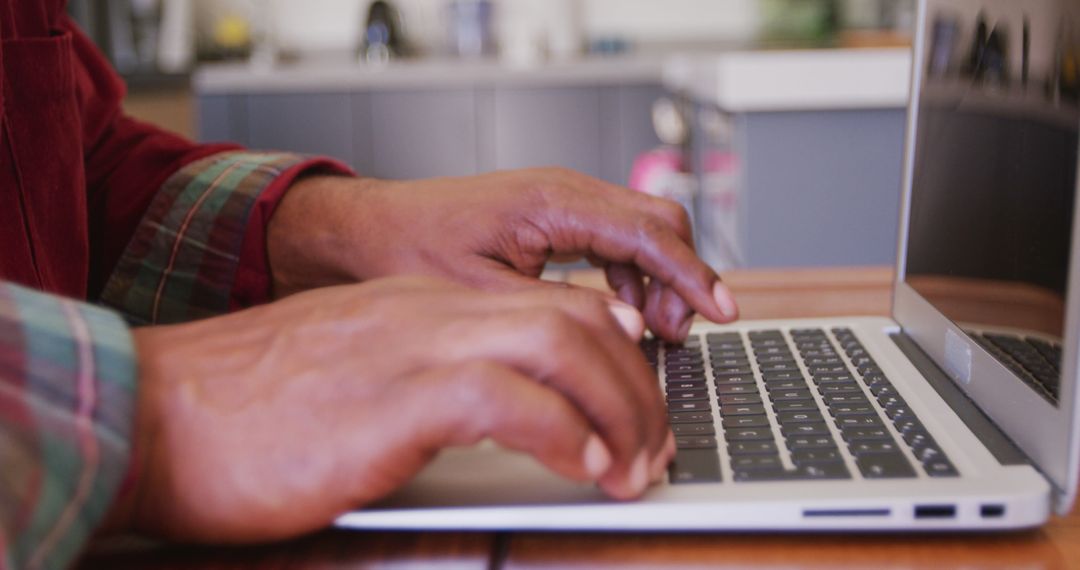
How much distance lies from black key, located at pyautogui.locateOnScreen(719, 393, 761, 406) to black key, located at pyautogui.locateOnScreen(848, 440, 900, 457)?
9 cm

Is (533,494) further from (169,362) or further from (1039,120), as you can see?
(1039,120)

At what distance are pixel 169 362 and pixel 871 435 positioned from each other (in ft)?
0.99

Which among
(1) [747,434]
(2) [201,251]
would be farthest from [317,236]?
(1) [747,434]

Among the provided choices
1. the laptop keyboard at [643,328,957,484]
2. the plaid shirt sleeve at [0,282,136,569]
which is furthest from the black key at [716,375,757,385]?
the plaid shirt sleeve at [0,282,136,569]

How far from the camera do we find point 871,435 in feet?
1.50

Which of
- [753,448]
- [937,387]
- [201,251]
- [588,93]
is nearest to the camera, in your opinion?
[753,448]

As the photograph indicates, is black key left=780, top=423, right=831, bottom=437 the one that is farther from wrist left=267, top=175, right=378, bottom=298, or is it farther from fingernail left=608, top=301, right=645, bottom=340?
wrist left=267, top=175, right=378, bottom=298

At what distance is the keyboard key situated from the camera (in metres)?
0.48

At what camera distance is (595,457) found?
1.25 feet

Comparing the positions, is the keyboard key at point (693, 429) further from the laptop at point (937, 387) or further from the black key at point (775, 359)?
the black key at point (775, 359)

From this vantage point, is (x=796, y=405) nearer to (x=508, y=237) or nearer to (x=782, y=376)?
(x=782, y=376)

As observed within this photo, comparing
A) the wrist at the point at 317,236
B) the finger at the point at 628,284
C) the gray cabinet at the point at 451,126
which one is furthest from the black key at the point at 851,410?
the gray cabinet at the point at 451,126

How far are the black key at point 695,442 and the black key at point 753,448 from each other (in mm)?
10

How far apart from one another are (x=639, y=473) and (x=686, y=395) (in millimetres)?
167
